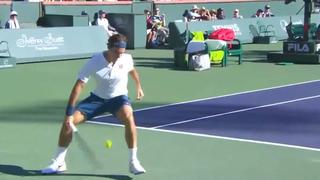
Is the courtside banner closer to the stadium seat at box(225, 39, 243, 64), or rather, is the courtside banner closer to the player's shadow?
the stadium seat at box(225, 39, 243, 64)

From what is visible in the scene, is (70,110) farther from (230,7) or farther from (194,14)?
(230,7)

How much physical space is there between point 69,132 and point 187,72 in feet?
38.0

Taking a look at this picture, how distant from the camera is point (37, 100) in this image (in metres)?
14.3

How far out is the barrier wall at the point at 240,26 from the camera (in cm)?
2652

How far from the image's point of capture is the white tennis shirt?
7855 millimetres

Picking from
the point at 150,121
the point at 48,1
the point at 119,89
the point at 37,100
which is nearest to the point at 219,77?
the point at 37,100

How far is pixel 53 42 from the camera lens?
22.5m

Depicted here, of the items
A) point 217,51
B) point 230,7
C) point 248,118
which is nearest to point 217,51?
point 217,51

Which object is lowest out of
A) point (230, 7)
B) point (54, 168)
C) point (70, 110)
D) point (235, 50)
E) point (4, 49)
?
point (54, 168)

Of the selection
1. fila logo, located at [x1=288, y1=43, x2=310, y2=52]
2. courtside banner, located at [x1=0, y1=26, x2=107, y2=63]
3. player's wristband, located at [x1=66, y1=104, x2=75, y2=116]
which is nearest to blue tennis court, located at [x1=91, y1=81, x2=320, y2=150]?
player's wristband, located at [x1=66, y1=104, x2=75, y2=116]

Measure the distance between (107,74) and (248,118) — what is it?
15.5ft

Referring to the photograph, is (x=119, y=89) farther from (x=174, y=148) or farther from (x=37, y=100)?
(x=37, y=100)

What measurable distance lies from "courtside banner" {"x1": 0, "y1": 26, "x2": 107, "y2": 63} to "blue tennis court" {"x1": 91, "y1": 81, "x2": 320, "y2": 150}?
8.56 m

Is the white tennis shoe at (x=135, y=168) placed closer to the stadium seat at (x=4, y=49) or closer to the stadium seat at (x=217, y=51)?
the stadium seat at (x=217, y=51)
